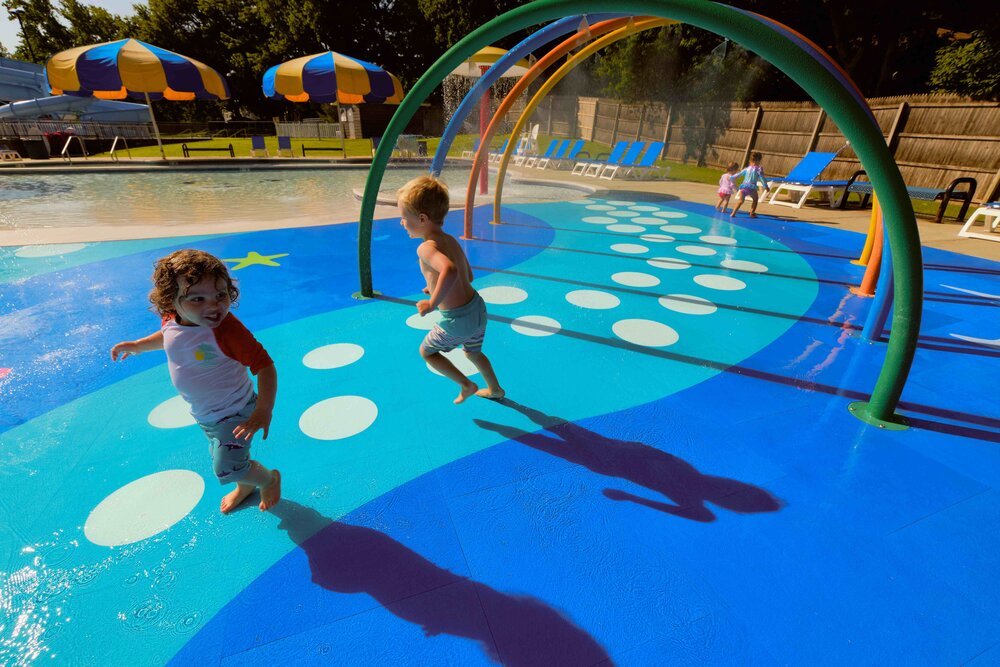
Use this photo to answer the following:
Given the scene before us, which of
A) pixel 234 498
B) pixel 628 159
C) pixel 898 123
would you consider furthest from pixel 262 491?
pixel 628 159

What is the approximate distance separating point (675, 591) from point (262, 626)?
5.55 feet

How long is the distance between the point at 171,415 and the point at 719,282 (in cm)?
580

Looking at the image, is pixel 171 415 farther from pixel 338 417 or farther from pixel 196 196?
pixel 196 196

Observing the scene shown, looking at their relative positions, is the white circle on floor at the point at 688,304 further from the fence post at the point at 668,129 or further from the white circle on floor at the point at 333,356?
the fence post at the point at 668,129

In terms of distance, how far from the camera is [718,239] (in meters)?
7.98

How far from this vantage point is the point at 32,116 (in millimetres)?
28953

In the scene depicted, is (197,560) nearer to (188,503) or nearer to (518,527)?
(188,503)

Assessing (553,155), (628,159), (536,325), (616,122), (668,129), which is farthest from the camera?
(616,122)

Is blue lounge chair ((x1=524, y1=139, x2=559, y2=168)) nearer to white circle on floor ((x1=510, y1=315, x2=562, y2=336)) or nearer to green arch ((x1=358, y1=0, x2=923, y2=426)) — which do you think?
white circle on floor ((x1=510, y1=315, x2=562, y2=336))

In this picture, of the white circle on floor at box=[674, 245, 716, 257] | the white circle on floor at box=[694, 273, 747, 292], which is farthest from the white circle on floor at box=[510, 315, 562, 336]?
the white circle on floor at box=[674, 245, 716, 257]

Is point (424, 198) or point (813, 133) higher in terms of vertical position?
point (813, 133)

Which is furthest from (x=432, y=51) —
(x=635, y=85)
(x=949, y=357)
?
(x=949, y=357)

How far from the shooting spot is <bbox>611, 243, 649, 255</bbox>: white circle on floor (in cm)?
694

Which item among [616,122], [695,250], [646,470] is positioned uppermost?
[616,122]
